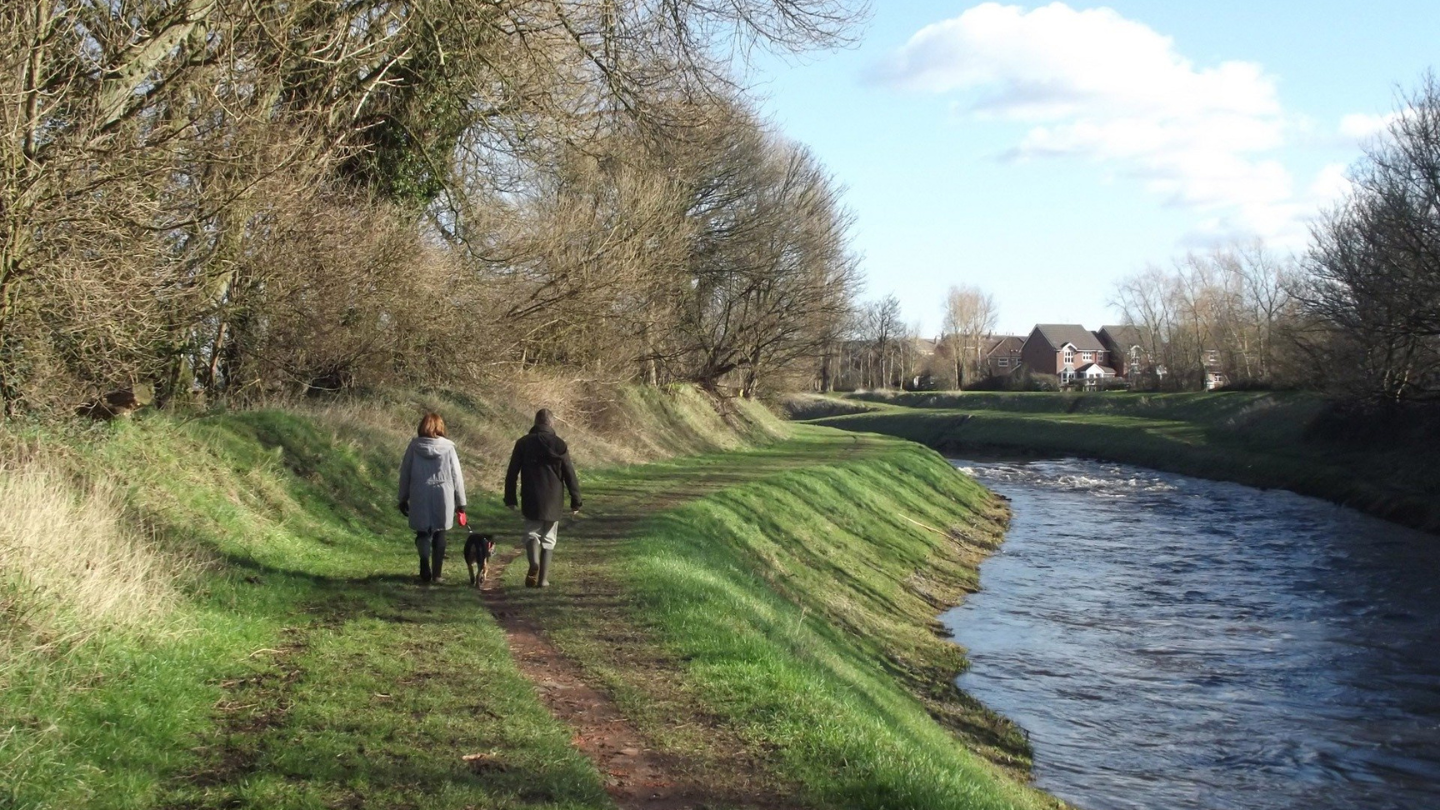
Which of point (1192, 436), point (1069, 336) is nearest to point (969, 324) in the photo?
point (1069, 336)

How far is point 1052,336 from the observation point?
427 feet

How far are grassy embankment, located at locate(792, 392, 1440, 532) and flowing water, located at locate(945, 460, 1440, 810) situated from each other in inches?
162

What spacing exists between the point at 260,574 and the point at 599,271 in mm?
15746

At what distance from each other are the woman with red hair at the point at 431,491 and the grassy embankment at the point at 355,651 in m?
0.46

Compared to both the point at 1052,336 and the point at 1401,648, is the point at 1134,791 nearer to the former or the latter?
the point at 1401,648

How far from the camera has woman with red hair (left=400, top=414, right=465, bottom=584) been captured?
37.7 feet

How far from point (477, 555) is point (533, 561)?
0.66 meters

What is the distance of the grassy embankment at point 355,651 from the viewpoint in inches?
247

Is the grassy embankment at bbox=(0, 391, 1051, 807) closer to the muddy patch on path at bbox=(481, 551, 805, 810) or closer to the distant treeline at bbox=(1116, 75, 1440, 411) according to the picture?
the muddy patch on path at bbox=(481, 551, 805, 810)

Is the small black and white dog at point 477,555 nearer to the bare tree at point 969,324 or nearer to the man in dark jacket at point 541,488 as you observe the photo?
the man in dark jacket at point 541,488

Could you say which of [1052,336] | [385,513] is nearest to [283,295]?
[385,513]

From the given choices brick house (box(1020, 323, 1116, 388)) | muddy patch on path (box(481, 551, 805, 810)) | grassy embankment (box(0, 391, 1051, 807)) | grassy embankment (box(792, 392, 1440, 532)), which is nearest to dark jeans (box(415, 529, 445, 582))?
grassy embankment (box(0, 391, 1051, 807))

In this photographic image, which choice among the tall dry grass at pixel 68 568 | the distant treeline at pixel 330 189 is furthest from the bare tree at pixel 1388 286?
the tall dry grass at pixel 68 568

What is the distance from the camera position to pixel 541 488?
39.0 ft
